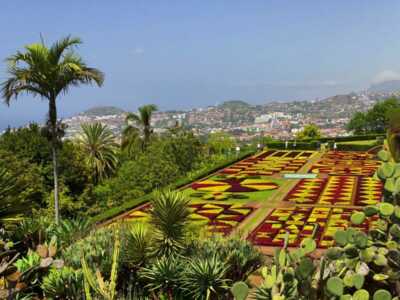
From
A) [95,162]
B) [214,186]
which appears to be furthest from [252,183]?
[95,162]

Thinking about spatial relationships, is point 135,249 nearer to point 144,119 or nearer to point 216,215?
point 216,215

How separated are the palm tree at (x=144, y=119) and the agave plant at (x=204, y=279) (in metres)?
32.7

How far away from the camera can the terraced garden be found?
18.4 meters

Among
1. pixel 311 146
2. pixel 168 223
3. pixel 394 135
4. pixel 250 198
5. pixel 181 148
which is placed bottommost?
pixel 250 198

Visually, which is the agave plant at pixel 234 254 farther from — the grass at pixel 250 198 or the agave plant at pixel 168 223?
the grass at pixel 250 198

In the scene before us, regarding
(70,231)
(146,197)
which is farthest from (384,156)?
(146,197)

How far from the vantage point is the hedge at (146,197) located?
2057cm

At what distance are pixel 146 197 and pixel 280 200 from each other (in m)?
7.24

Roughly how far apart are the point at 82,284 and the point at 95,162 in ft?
72.5

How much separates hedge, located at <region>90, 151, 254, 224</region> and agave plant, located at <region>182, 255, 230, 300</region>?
6.28 meters

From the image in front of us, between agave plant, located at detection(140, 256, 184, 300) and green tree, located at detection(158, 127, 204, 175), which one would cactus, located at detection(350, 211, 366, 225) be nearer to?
agave plant, located at detection(140, 256, 184, 300)

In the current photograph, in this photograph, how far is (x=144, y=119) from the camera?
137ft

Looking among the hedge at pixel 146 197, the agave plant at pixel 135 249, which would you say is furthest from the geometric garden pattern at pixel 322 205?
the hedge at pixel 146 197

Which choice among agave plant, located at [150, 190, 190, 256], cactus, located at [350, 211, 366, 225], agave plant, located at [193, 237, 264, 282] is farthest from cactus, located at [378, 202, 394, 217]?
agave plant, located at [150, 190, 190, 256]
